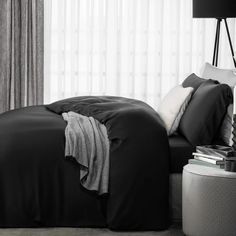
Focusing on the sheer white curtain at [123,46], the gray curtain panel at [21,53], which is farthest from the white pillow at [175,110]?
the gray curtain panel at [21,53]

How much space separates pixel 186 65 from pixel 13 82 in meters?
1.94

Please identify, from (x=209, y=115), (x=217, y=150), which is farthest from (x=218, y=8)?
(x=217, y=150)

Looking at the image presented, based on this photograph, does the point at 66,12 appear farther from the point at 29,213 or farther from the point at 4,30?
the point at 29,213

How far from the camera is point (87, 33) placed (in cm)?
642

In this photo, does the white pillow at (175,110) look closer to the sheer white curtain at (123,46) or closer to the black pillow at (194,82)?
the black pillow at (194,82)

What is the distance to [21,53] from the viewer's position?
6312mm

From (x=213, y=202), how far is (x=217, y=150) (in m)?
0.29

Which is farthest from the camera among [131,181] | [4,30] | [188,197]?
[4,30]

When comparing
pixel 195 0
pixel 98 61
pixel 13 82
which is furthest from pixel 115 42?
pixel 195 0

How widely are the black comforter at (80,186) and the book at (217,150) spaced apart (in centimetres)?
25

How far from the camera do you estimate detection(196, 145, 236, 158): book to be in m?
2.98

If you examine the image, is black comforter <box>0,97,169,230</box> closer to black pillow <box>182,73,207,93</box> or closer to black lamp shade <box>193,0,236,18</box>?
black pillow <box>182,73,207,93</box>

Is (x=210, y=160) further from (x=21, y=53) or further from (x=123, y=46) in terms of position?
(x=21, y=53)

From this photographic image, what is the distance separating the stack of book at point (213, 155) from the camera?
2.98 m
